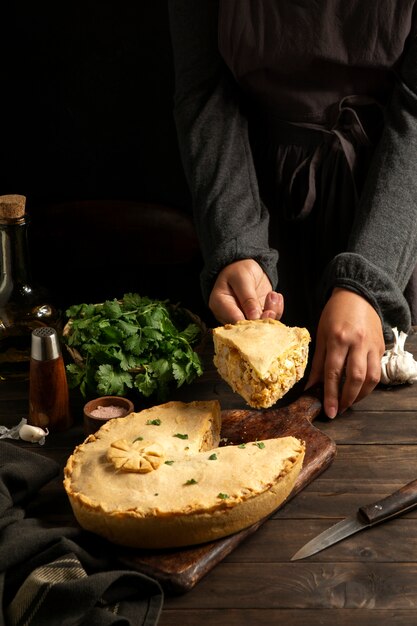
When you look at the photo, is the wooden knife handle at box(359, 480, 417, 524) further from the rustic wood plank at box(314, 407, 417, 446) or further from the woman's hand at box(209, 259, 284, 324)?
the woman's hand at box(209, 259, 284, 324)

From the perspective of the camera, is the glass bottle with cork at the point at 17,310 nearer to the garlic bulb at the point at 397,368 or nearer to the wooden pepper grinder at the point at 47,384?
the wooden pepper grinder at the point at 47,384

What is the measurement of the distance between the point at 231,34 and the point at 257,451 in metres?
1.20

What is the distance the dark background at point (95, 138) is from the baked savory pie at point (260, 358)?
1.08 m

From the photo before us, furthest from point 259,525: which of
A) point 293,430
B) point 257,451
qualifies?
point 293,430

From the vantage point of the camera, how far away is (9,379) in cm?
209

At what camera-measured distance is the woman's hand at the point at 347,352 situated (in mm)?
1872

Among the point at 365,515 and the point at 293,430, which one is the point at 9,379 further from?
the point at 365,515

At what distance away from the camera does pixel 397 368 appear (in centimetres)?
198

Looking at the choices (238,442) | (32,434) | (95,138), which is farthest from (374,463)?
(95,138)

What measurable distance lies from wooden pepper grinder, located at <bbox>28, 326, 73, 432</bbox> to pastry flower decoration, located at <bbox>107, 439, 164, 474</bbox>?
297 millimetres

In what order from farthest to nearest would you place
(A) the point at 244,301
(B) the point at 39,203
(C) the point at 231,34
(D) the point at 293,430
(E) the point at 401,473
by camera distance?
(B) the point at 39,203
(C) the point at 231,34
(A) the point at 244,301
(D) the point at 293,430
(E) the point at 401,473

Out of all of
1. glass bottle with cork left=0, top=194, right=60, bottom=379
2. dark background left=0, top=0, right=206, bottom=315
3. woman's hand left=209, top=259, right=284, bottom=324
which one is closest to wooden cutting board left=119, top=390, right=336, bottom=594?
woman's hand left=209, top=259, right=284, bottom=324

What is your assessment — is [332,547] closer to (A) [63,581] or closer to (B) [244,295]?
(A) [63,581]

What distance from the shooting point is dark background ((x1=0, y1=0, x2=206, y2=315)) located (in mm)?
2887
